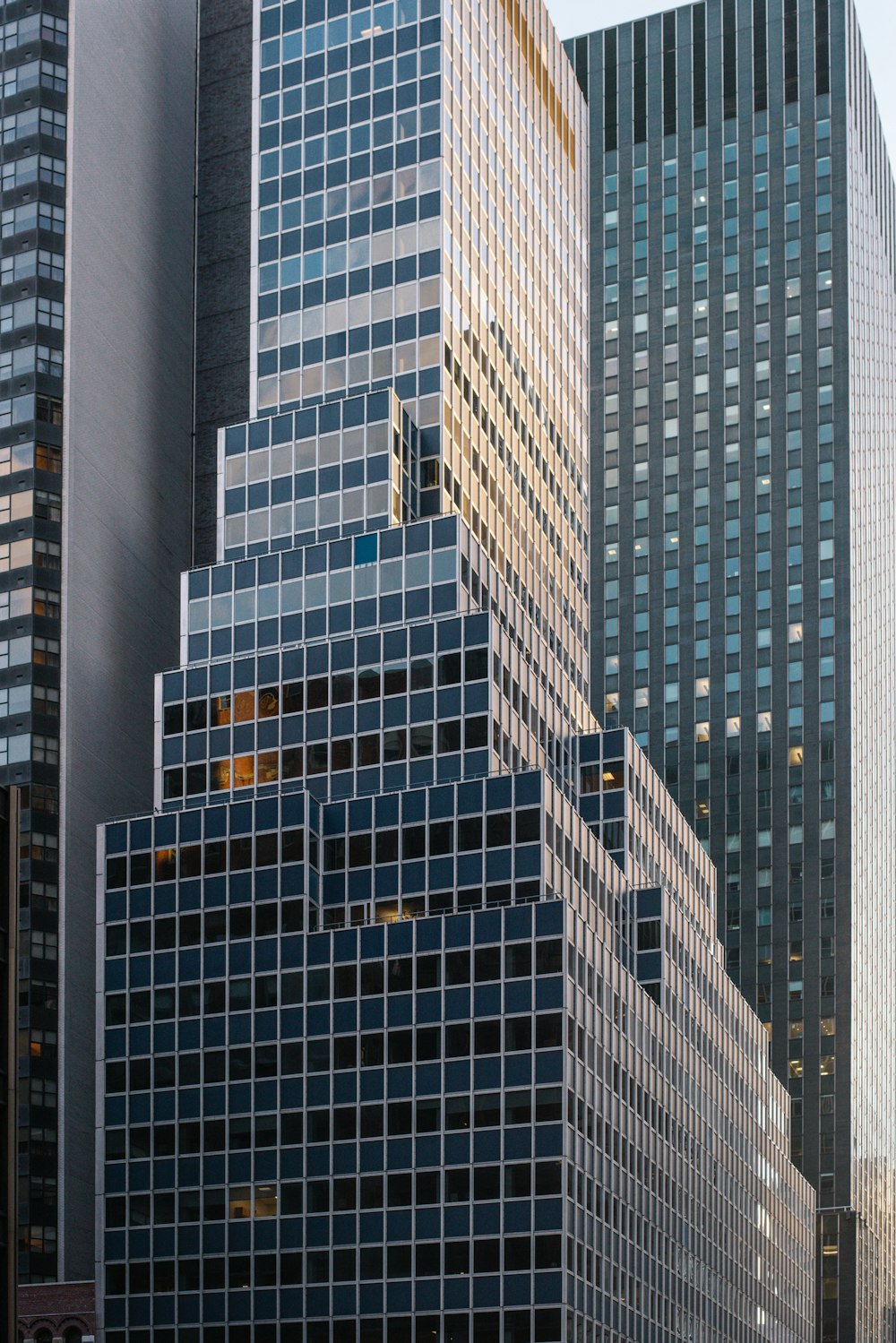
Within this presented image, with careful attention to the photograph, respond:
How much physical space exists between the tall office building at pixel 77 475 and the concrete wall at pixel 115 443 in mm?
196

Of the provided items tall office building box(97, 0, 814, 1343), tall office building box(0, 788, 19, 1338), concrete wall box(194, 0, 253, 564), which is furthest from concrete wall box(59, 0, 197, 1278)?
tall office building box(0, 788, 19, 1338)

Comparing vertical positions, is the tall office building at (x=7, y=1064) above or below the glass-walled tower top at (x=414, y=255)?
below

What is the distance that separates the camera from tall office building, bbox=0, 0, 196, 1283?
138 metres

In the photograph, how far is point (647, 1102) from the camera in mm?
135000

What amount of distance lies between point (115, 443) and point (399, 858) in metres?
50.7

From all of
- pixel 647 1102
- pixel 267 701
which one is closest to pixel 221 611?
pixel 267 701

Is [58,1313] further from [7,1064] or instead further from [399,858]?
[7,1064]

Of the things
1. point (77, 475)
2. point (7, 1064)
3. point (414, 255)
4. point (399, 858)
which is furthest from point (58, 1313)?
point (414, 255)

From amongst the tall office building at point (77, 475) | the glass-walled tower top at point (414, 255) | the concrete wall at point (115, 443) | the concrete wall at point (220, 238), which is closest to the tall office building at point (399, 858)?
the glass-walled tower top at point (414, 255)

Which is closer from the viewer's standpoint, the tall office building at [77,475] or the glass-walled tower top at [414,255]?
the tall office building at [77,475]

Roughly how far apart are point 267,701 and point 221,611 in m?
7.67

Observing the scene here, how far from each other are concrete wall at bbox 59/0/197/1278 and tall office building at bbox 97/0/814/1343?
52.8 ft

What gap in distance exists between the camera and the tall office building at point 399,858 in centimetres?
11312

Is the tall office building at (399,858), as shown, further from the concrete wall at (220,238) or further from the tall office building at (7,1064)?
the tall office building at (7,1064)
